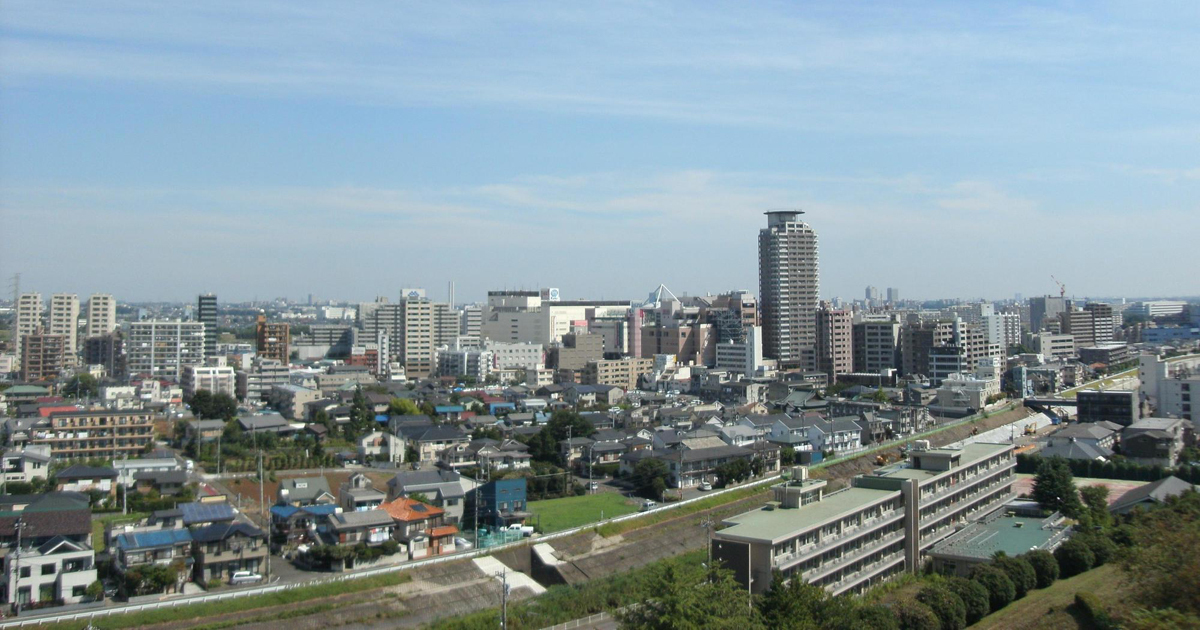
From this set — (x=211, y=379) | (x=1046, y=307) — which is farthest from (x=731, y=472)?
(x=1046, y=307)

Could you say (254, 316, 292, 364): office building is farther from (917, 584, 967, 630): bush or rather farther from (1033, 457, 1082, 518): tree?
(917, 584, 967, 630): bush

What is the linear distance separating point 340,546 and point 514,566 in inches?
73.0

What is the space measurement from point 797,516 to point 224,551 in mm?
5659

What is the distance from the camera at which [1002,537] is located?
32.0 ft

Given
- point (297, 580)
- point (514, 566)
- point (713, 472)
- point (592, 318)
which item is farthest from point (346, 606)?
point (592, 318)

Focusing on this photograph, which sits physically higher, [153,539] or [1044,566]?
[153,539]

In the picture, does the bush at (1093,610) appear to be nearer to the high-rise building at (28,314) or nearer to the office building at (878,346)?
the office building at (878,346)

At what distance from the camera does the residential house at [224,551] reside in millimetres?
8719

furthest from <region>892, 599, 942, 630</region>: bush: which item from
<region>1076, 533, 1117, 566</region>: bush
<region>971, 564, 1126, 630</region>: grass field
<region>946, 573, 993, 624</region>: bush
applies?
<region>1076, 533, 1117, 566</region>: bush

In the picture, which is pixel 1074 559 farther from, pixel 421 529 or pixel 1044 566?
pixel 421 529

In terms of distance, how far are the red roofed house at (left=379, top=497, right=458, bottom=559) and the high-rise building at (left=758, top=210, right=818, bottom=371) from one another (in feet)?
65.3

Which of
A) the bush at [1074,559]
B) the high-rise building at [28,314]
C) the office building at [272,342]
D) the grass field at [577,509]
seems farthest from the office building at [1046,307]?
the high-rise building at [28,314]

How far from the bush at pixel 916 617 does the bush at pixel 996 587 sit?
874 millimetres

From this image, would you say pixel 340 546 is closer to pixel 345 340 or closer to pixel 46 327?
pixel 46 327
